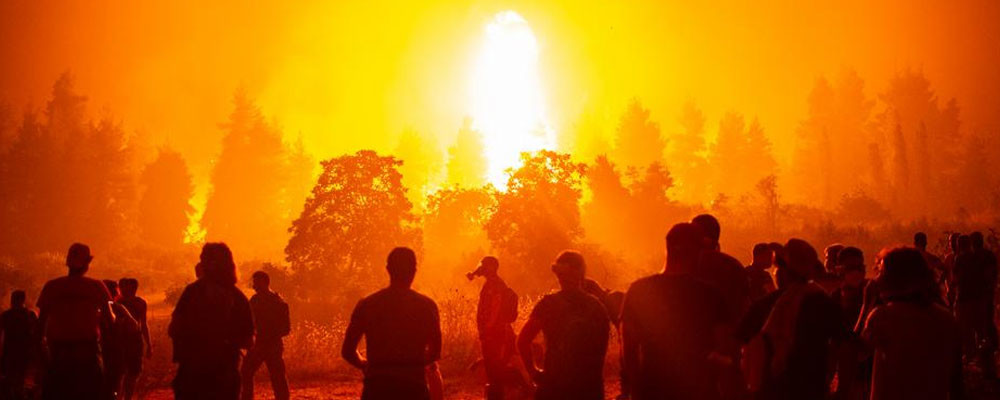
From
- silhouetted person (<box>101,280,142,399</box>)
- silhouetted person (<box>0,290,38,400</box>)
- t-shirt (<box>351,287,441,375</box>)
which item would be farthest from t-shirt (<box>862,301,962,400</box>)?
silhouetted person (<box>0,290,38,400</box>)

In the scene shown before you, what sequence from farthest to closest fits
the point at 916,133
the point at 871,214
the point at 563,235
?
the point at 916,133 < the point at 871,214 < the point at 563,235

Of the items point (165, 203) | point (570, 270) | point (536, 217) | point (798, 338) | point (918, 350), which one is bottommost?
point (918, 350)

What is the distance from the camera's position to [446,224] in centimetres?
5678

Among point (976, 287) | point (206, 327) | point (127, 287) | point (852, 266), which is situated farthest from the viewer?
point (976, 287)

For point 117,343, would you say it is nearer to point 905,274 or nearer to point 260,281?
point 260,281

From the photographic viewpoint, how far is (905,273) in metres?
5.99

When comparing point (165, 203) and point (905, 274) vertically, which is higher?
point (165, 203)

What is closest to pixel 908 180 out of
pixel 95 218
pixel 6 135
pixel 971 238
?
pixel 971 238

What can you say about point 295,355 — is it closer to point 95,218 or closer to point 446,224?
point 446,224

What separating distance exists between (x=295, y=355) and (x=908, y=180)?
93.6 m

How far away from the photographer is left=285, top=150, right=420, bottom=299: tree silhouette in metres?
44.9

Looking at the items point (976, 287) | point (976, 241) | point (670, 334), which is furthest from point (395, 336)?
point (976, 241)

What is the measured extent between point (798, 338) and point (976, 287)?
9.10 meters

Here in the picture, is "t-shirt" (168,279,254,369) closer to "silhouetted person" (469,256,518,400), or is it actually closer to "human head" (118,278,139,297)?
"silhouetted person" (469,256,518,400)
